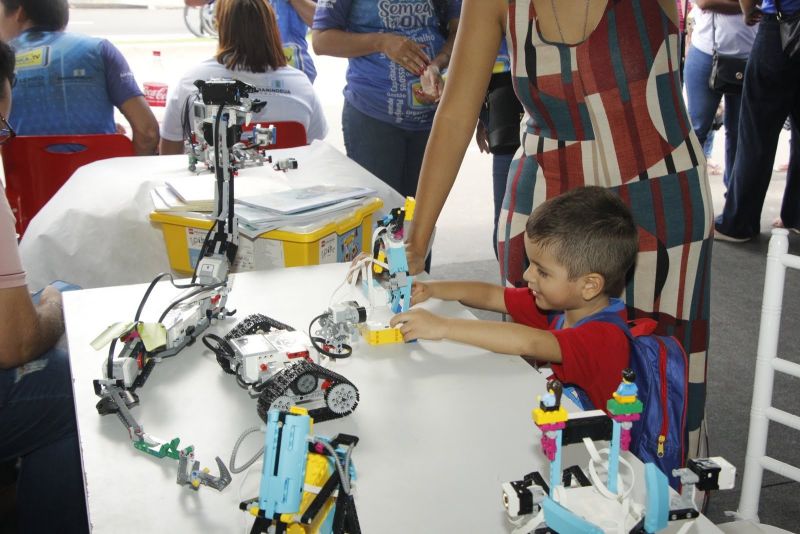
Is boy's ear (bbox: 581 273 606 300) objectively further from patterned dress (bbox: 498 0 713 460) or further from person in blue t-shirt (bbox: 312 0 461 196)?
person in blue t-shirt (bbox: 312 0 461 196)

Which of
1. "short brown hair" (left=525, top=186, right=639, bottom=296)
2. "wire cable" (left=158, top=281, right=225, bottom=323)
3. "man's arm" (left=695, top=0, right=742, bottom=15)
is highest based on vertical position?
"man's arm" (left=695, top=0, right=742, bottom=15)

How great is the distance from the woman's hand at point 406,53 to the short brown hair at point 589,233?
1.13 m

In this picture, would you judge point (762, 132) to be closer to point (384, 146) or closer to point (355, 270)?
point (384, 146)

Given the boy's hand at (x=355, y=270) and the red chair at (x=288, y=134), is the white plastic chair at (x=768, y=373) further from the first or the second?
the red chair at (x=288, y=134)

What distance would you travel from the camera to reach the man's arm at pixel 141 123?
115 inches

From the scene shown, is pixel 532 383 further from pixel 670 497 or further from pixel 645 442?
pixel 670 497

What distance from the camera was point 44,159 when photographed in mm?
2611

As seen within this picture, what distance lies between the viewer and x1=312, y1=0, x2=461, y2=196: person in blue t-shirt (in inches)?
95.7

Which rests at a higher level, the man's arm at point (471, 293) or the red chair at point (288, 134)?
the red chair at point (288, 134)

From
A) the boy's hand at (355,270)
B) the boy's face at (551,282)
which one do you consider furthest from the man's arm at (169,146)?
the boy's face at (551,282)

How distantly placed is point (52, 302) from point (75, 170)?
1.04 meters

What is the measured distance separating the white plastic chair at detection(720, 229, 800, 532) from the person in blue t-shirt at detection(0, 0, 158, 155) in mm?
2373

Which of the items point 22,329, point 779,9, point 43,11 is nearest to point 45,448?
point 22,329

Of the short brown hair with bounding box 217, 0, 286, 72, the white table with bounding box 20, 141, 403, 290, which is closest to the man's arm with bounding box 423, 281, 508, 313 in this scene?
the white table with bounding box 20, 141, 403, 290
